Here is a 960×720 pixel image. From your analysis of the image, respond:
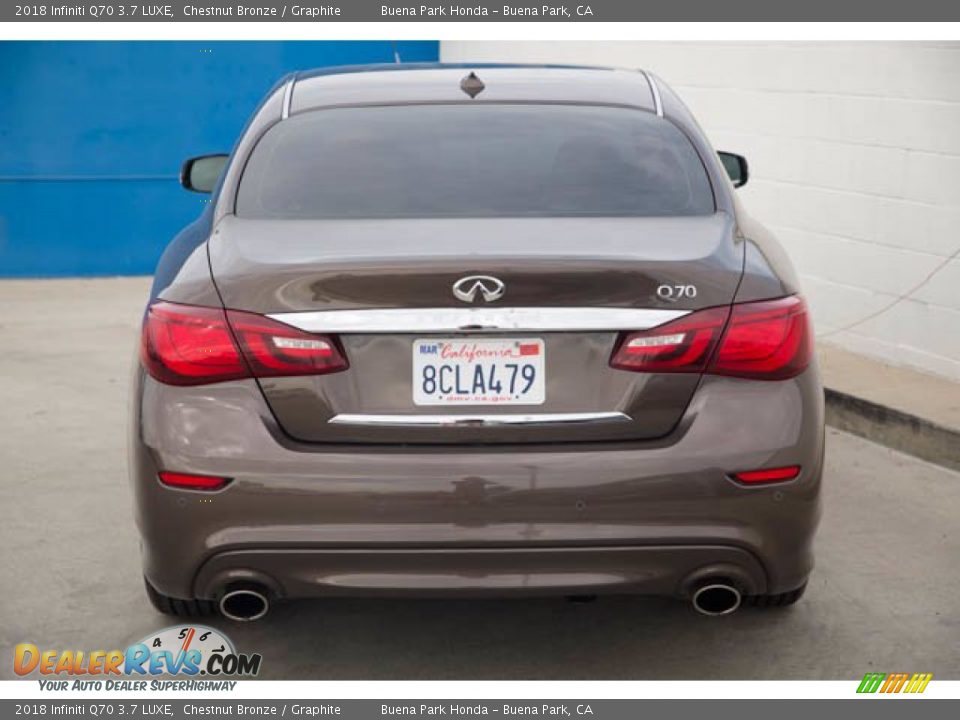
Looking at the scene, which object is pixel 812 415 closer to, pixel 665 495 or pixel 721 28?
pixel 665 495

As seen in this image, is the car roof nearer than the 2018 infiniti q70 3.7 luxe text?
No

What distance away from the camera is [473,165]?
15.5 feet

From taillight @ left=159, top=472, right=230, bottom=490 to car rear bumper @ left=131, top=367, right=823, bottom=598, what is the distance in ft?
0.06

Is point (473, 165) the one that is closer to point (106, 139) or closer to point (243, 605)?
point (243, 605)

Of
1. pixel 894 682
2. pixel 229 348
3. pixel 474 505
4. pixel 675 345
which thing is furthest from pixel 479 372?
pixel 894 682

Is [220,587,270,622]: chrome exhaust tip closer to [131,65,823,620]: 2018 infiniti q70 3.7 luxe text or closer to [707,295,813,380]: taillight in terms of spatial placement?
[131,65,823,620]: 2018 infiniti q70 3.7 luxe text

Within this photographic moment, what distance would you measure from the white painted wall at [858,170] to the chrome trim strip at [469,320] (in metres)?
4.54

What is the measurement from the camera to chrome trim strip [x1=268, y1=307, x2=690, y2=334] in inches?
153

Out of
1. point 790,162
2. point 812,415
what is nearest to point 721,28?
point 790,162

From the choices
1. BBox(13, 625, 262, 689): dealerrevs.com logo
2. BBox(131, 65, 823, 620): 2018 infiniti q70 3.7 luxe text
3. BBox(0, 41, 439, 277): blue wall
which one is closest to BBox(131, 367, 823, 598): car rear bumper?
BBox(131, 65, 823, 620): 2018 infiniti q70 3.7 luxe text

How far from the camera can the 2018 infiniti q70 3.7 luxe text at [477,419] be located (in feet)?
12.9

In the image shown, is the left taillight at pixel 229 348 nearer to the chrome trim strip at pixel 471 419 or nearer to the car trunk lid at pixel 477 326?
the car trunk lid at pixel 477 326

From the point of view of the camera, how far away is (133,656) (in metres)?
4.59

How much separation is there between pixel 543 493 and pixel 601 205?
1.03 meters
